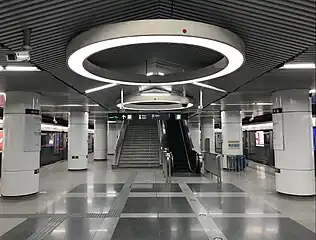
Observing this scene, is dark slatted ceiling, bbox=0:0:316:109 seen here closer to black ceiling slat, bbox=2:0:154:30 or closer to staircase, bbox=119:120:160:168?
black ceiling slat, bbox=2:0:154:30

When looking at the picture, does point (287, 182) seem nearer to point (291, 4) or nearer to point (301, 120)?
point (301, 120)

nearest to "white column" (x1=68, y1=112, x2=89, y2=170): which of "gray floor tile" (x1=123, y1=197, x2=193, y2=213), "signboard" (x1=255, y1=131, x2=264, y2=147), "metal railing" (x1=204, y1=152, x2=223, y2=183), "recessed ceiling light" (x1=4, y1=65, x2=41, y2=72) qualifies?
"metal railing" (x1=204, y1=152, x2=223, y2=183)

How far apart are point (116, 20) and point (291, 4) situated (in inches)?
82.9

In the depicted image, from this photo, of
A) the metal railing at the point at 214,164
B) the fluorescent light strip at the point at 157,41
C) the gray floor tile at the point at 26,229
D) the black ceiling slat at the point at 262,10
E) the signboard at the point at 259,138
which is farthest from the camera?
the signboard at the point at 259,138

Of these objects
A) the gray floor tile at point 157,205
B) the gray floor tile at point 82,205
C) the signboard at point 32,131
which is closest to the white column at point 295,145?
the gray floor tile at point 157,205

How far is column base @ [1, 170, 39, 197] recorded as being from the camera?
24.6 feet

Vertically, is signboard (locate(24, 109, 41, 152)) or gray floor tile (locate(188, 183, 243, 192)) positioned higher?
signboard (locate(24, 109, 41, 152))

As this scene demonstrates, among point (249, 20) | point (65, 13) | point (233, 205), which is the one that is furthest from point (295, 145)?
point (65, 13)

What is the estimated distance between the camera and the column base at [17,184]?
751 centimetres

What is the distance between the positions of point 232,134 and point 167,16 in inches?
431

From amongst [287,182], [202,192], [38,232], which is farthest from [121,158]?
[38,232]

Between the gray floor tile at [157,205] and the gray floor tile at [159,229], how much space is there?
0.66 m

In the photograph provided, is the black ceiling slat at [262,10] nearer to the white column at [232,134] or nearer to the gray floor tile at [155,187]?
the gray floor tile at [155,187]

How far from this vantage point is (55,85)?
716cm
